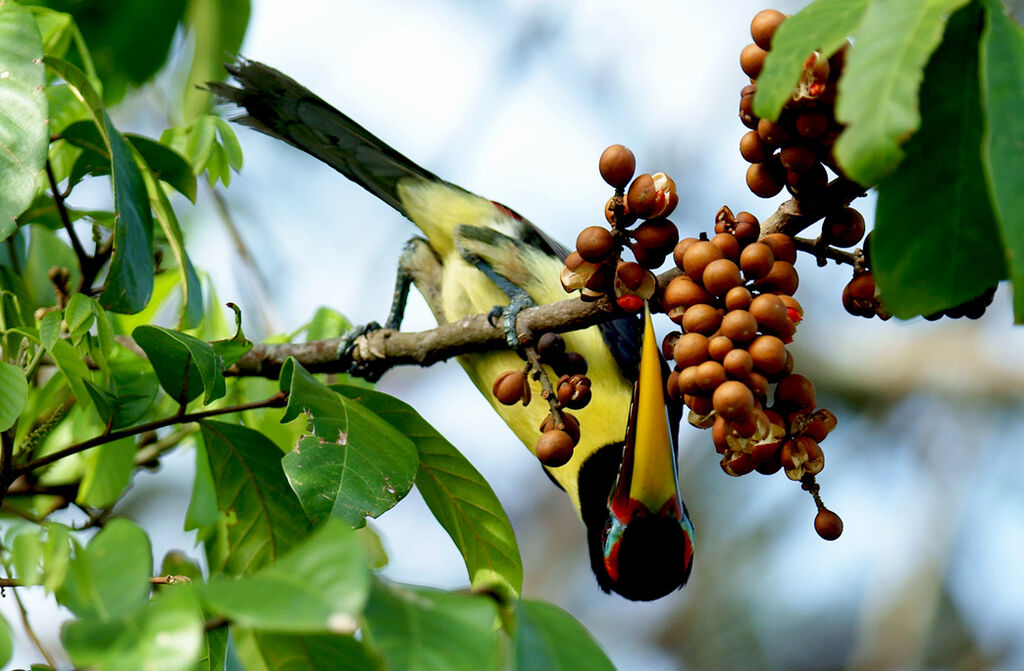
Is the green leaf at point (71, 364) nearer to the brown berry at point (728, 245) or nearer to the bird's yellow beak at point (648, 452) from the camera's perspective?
the bird's yellow beak at point (648, 452)

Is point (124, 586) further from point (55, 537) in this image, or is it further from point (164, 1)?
point (164, 1)

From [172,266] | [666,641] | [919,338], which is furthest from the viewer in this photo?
[666,641]

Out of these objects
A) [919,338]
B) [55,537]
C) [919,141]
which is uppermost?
[919,338]

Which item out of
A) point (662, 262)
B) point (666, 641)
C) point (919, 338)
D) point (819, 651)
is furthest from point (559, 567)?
point (662, 262)

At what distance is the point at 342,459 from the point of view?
4.23 feet

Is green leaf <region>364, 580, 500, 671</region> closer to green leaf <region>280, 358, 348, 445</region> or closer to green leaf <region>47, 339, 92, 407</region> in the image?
green leaf <region>280, 358, 348, 445</region>

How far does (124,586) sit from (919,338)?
6226mm

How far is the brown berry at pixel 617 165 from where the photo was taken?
1272 millimetres

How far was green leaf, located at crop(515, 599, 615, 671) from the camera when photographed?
0.82 meters

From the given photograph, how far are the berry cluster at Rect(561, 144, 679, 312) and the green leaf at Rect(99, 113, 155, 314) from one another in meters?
0.67

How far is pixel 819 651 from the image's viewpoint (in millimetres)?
7863

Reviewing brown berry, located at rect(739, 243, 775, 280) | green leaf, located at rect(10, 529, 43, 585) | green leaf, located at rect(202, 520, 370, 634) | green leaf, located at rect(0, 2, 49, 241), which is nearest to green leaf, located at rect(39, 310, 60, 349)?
green leaf, located at rect(0, 2, 49, 241)

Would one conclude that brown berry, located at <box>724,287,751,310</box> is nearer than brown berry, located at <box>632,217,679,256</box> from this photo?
Yes

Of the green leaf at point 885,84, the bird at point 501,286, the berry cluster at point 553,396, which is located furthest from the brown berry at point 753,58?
the bird at point 501,286
